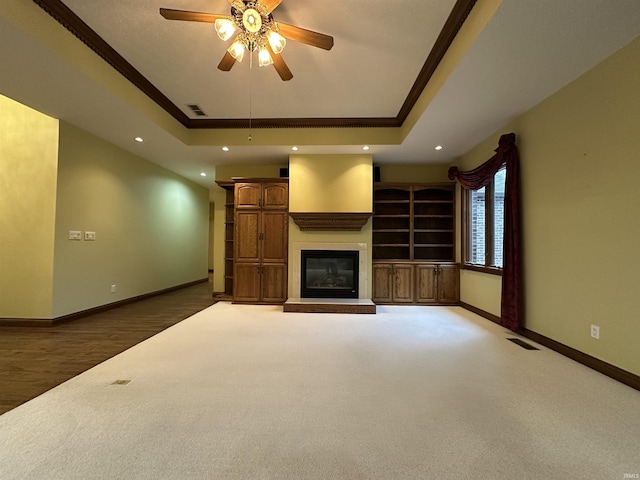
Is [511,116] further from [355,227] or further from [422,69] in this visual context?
[355,227]

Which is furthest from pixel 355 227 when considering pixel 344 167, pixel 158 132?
pixel 158 132

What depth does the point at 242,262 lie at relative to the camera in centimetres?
533

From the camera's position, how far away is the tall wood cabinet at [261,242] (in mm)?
5297

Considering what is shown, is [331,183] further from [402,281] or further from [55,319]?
[55,319]

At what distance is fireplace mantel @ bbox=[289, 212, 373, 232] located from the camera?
5.04m

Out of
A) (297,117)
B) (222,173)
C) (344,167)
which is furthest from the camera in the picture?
(222,173)

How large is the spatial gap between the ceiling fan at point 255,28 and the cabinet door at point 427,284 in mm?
4145

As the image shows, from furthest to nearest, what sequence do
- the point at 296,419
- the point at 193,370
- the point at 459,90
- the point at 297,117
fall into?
the point at 297,117
the point at 459,90
the point at 193,370
the point at 296,419

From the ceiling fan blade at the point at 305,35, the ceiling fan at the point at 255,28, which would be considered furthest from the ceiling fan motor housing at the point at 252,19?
the ceiling fan blade at the point at 305,35

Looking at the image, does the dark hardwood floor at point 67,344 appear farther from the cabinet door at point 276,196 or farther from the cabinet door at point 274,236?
the cabinet door at point 276,196

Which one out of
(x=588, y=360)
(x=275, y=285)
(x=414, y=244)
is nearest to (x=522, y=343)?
(x=588, y=360)

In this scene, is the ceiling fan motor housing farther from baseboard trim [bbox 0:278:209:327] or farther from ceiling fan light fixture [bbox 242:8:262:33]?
baseboard trim [bbox 0:278:209:327]

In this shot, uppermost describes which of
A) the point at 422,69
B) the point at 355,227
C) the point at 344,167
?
the point at 422,69

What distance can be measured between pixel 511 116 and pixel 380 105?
1677mm
